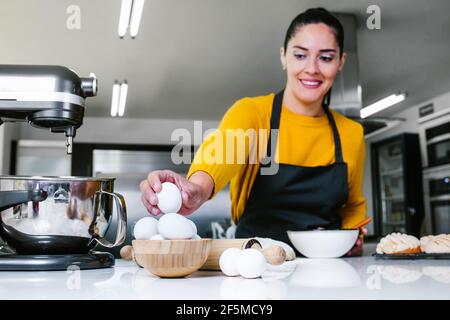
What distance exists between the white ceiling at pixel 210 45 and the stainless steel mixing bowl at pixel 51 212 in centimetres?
250

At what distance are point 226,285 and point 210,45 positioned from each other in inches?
132

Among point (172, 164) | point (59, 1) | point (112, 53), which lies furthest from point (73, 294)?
point (172, 164)

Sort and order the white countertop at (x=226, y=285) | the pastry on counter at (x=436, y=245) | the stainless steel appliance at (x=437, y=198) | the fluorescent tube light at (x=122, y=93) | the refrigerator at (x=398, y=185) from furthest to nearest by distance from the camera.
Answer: the refrigerator at (x=398, y=185), the stainless steel appliance at (x=437, y=198), the fluorescent tube light at (x=122, y=93), the pastry on counter at (x=436, y=245), the white countertop at (x=226, y=285)

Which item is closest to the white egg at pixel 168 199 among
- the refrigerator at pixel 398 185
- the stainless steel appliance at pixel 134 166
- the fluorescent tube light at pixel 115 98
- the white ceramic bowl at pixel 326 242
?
the white ceramic bowl at pixel 326 242

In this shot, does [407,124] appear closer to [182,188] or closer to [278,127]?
[278,127]

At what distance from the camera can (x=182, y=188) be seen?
916mm

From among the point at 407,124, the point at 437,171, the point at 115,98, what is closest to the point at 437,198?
the point at 437,171

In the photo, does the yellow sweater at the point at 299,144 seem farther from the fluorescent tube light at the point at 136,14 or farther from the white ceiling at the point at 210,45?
the white ceiling at the point at 210,45

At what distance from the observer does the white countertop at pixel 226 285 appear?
504 mm

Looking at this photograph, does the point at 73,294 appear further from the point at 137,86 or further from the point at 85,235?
the point at 137,86

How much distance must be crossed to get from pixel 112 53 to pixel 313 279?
353 cm

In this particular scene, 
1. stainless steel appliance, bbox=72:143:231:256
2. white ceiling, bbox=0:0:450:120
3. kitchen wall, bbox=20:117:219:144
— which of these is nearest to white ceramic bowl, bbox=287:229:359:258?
white ceiling, bbox=0:0:450:120

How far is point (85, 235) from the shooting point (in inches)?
31.4
